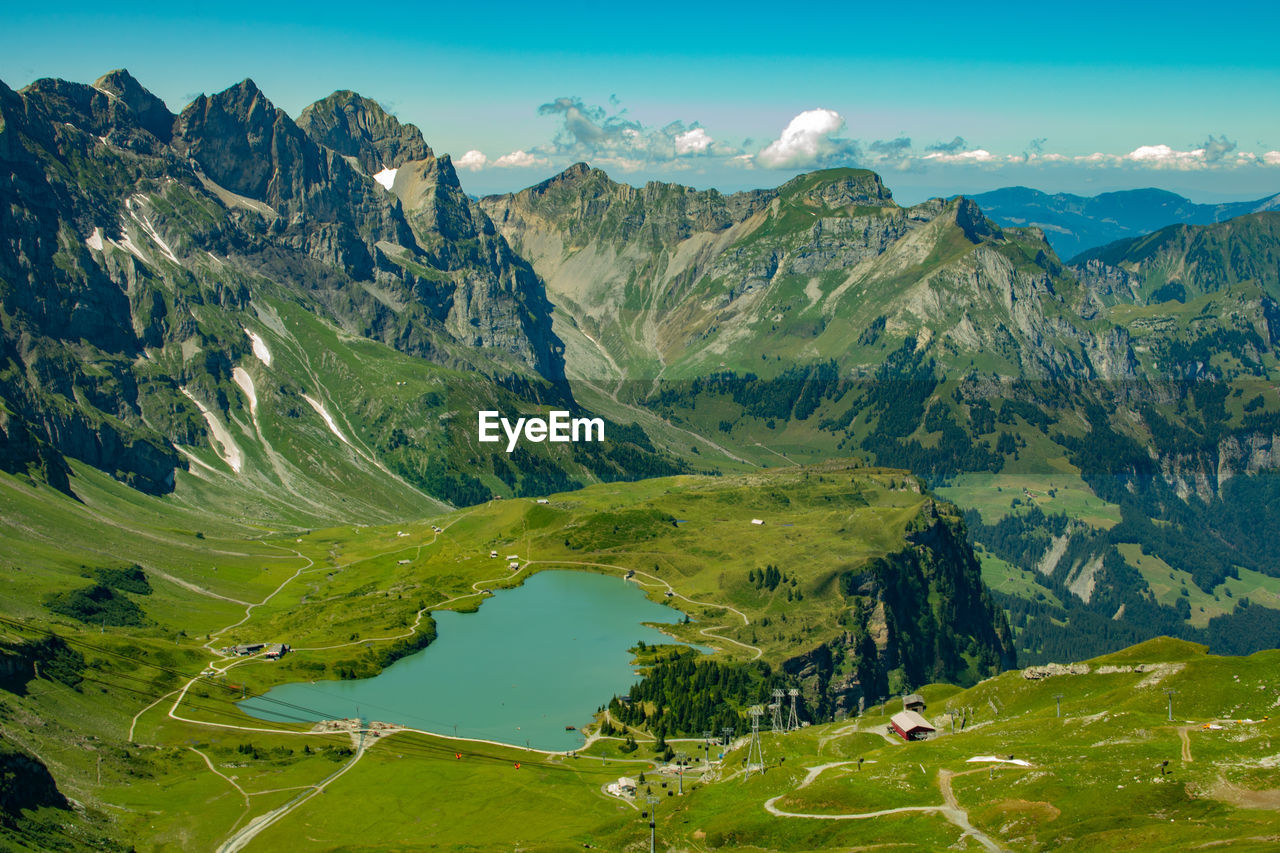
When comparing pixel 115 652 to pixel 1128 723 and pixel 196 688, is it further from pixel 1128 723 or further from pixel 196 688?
pixel 1128 723

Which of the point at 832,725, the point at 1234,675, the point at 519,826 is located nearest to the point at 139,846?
the point at 519,826

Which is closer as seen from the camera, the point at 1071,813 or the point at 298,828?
the point at 1071,813

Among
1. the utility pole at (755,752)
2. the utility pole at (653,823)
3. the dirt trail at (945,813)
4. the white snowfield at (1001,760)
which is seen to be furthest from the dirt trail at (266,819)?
the white snowfield at (1001,760)

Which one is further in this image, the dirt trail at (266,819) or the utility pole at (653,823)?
the dirt trail at (266,819)

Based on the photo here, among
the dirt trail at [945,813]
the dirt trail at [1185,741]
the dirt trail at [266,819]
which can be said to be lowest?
the dirt trail at [266,819]

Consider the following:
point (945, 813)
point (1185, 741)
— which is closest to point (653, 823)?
point (945, 813)

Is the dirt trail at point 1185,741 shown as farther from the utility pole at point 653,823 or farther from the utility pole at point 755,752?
the utility pole at point 653,823

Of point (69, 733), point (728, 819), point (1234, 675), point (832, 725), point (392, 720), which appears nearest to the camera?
point (728, 819)

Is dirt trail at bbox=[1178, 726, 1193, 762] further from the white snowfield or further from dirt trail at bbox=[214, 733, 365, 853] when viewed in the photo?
dirt trail at bbox=[214, 733, 365, 853]

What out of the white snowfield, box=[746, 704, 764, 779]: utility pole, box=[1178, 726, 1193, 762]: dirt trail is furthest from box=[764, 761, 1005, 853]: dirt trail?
box=[1178, 726, 1193, 762]: dirt trail

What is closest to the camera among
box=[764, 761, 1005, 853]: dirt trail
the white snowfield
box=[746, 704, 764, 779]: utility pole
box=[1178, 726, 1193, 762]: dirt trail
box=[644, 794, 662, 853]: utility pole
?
box=[764, 761, 1005, 853]: dirt trail

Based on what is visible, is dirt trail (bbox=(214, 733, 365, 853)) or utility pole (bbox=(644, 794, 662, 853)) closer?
utility pole (bbox=(644, 794, 662, 853))
